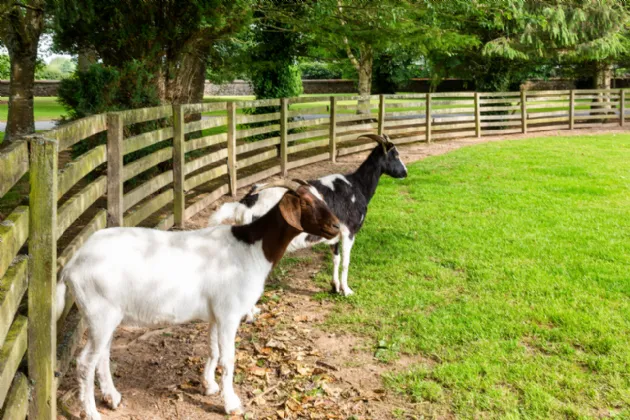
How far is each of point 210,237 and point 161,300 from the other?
581 millimetres

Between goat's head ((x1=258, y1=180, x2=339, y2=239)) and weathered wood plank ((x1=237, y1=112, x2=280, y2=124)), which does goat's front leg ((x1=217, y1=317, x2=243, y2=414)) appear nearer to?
goat's head ((x1=258, y1=180, x2=339, y2=239))

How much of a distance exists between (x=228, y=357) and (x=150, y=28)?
7.02 metres

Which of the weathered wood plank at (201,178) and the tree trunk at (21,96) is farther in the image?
the tree trunk at (21,96)

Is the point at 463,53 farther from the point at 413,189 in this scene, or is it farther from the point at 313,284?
the point at 313,284

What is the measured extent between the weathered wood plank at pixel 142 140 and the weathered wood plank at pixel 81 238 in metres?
1.09

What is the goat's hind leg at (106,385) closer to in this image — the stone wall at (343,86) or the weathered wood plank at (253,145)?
the weathered wood plank at (253,145)

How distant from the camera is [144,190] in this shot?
7023mm

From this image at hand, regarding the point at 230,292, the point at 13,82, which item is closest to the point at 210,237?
the point at 230,292

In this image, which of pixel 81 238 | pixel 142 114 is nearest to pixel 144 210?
pixel 142 114

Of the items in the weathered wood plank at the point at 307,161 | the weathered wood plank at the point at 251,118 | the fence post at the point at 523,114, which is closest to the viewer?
the weathered wood plank at the point at 251,118

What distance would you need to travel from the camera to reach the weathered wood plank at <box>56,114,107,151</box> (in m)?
4.22

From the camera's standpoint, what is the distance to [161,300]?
12.8 feet

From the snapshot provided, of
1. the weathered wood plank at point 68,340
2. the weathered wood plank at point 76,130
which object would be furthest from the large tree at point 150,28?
the weathered wood plank at point 68,340

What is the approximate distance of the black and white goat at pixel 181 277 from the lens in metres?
3.74
